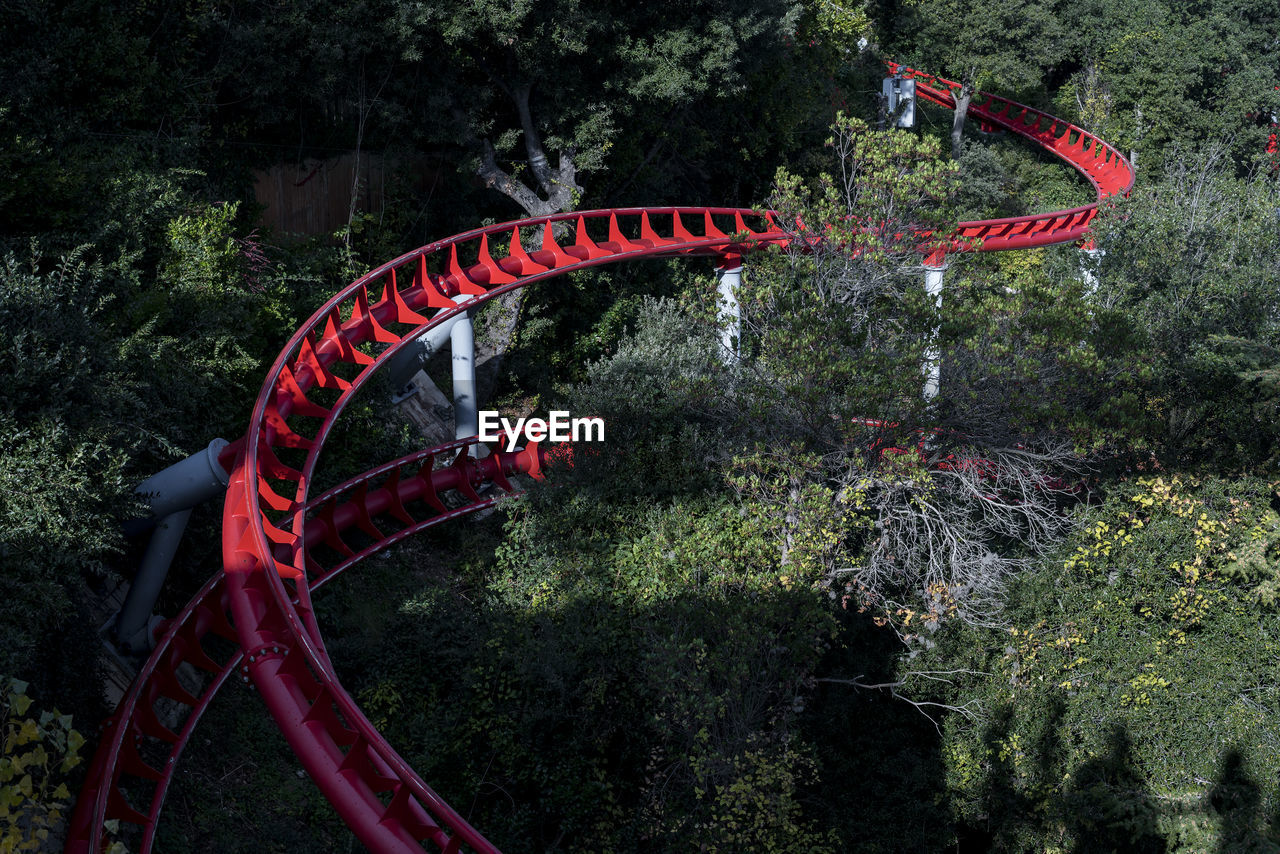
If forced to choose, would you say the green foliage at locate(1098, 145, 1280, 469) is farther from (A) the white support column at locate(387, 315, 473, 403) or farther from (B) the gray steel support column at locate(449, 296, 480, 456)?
(A) the white support column at locate(387, 315, 473, 403)

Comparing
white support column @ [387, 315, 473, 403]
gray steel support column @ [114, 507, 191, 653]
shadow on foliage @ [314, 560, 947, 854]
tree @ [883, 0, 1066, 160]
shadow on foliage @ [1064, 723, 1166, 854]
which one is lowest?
shadow on foliage @ [1064, 723, 1166, 854]

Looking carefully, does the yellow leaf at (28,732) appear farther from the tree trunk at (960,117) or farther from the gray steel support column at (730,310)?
the tree trunk at (960,117)

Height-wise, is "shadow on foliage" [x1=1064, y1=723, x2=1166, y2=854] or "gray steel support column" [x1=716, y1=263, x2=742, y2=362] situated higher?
"gray steel support column" [x1=716, y1=263, x2=742, y2=362]

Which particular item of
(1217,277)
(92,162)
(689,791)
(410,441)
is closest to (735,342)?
(410,441)

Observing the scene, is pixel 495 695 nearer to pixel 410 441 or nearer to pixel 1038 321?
pixel 410 441

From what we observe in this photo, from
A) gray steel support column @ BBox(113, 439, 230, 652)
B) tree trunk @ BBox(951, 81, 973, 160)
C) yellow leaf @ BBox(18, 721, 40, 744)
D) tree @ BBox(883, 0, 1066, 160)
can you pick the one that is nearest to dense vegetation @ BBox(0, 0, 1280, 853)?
gray steel support column @ BBox(113, 439, 230, 652)
